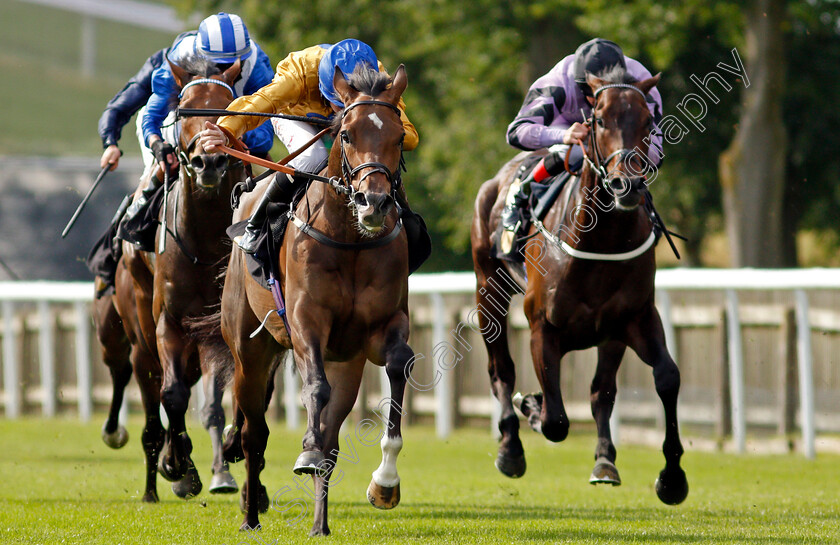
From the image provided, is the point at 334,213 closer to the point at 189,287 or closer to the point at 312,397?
the point at 312,397

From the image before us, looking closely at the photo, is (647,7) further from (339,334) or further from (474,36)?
(339,334)

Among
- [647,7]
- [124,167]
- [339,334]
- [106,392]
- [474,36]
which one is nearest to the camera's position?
[339,334]

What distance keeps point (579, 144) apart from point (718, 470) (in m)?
3.52

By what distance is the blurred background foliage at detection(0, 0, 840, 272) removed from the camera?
61.1 feet

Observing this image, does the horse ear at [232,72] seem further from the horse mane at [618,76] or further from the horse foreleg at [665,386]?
the horse foreleg at [665,386]

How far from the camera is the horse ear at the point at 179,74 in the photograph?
6.68 meters

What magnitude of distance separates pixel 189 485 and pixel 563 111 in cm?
291

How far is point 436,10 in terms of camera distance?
2255 centimetres

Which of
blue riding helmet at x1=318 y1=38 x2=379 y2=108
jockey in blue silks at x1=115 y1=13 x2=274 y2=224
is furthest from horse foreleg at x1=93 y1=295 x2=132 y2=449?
blue riding helmet at x1=318 y1=38 x2=379 y2=108

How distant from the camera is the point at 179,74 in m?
6.69

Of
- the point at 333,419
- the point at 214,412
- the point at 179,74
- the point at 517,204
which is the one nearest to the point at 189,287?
the point at 214,412

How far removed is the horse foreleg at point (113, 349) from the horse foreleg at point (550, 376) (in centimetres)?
A: 344

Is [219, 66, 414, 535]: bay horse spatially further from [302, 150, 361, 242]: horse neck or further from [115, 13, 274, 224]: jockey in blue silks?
[115, 13, 274, 224]: jockey in blue silks

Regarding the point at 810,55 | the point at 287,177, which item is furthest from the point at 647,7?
the point at 287,177
